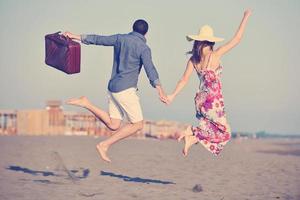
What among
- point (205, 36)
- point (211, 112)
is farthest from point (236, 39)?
point (211, 112)

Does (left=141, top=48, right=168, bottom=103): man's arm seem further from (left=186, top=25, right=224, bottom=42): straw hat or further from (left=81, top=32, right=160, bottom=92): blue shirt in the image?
(left=186, top=25, right=224, bottom=42): straw hat

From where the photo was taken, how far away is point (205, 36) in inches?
276

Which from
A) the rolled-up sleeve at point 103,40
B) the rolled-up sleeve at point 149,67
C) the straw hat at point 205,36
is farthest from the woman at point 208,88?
the rolled-up sleeve at point 103,40

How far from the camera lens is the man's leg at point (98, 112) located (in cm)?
738

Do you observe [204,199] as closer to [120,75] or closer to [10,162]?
[120,75]

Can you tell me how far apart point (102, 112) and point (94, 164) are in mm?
4981

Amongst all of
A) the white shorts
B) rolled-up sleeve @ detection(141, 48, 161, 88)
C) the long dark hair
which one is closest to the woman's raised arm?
the long dark hair

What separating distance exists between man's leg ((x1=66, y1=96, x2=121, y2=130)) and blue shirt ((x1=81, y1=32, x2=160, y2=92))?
388 mm

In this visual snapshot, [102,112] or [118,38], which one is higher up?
[118,38]

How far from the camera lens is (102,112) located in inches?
291

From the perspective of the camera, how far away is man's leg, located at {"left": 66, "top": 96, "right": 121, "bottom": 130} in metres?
7.38

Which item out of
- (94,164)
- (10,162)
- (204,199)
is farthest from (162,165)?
(204,199)

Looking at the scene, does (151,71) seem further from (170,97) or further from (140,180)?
(140,180)

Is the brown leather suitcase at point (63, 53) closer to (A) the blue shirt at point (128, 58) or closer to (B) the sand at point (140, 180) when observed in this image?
(A) the blue shirt at point (128, 58)
